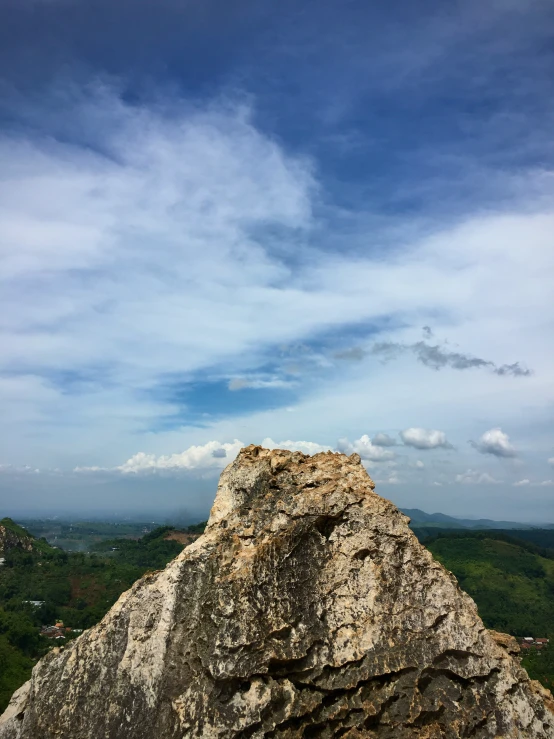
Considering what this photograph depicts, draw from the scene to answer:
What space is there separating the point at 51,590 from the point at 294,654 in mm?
98226

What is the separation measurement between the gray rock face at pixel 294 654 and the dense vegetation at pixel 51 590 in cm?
3995

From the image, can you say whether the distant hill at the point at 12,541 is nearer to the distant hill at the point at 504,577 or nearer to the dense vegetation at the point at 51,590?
the dense vegetation at the point at 51,590

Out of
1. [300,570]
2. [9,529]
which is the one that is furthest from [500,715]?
[9,529]

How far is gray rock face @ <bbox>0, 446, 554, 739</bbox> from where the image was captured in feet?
33.7

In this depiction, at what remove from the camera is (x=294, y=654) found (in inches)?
416

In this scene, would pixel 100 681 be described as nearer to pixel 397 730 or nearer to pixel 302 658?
pixel 302 658

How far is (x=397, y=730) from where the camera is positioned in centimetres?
1051

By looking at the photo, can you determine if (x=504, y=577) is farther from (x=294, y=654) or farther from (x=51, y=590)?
(x=294, y=654)

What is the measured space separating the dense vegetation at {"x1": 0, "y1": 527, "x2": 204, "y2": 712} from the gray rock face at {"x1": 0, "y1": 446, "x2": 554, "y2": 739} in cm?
3995

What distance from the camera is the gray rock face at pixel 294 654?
1027cm

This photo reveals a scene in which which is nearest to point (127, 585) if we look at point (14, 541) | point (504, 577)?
point (14, 541)

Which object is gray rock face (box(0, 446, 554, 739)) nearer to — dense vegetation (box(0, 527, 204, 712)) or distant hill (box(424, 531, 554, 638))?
dense vegetation (box(0, 527, 204, 712))

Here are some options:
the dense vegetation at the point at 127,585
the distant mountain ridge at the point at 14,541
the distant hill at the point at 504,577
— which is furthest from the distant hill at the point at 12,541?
the distant hill at the point at 504,577

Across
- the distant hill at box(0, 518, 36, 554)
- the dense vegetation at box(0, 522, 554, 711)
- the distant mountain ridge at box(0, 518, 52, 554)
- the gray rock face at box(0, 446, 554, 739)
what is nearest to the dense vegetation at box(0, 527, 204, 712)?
the dense vegetation at box(0, 522, 554, 711)
